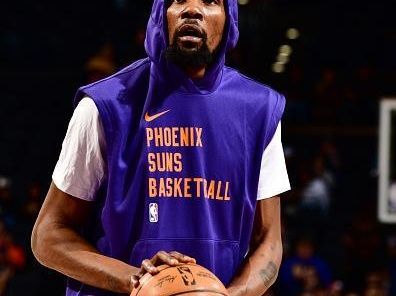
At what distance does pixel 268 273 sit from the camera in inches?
105

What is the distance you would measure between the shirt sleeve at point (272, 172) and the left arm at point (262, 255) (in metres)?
0.03

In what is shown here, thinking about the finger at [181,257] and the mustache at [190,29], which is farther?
the mustache at [190,29]

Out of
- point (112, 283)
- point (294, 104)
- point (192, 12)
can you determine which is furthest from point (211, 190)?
point (294, 104)

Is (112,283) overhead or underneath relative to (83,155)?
underneath

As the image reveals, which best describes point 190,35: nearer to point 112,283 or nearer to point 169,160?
point 169,160

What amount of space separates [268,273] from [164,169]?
415 mm

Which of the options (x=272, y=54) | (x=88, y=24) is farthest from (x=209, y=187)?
(x=88, y=24)

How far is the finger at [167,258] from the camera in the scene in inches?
91.0

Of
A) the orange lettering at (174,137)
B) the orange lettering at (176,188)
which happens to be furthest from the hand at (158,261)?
the orange lettering at (174,137)

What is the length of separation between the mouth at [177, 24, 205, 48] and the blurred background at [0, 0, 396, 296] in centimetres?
684

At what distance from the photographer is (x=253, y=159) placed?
2664mm

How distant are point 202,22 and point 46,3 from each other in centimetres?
1199

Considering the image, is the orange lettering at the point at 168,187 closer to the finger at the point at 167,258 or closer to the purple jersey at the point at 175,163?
the purple jersey at the point at 175,163

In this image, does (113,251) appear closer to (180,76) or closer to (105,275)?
(105,275)
